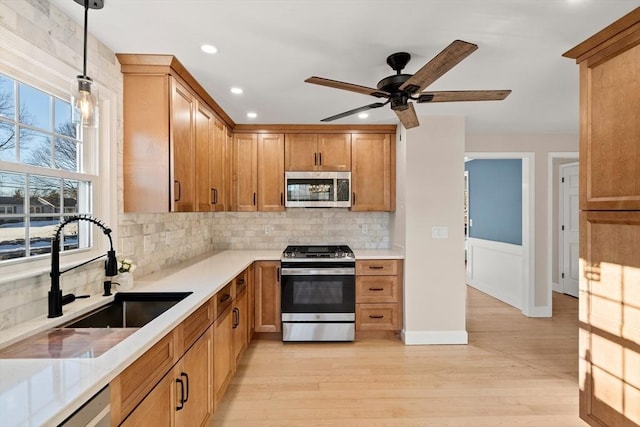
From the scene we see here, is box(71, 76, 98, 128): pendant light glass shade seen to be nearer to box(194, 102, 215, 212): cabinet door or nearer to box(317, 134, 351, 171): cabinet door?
box(194, 102, 215, 212): cabinet door

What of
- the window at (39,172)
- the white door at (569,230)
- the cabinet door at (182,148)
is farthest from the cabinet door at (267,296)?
the white door at (569,230)

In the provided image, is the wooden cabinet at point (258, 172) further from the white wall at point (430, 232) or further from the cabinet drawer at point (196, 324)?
the cabinet drawer at point (196, 324)

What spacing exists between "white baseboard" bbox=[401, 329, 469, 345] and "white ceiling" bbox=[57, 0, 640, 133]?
242cm

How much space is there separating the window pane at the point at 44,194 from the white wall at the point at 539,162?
421cm

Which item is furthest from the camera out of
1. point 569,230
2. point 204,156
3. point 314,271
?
point 569,230

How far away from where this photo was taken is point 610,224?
1692 millimetres

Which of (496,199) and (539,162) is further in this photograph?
(496,199)

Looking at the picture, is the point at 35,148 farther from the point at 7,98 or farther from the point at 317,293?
the point at 317,293

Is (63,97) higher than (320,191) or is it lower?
higher

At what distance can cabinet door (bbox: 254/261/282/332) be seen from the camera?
335 cm

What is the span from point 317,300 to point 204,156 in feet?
6.00

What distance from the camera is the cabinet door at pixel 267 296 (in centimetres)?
335

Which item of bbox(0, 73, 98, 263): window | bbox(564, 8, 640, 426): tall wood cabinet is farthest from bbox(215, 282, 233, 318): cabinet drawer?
bbox(564, 8, 640, 426): tall wood cabinet

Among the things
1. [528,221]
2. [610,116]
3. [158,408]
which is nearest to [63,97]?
[158,408]
